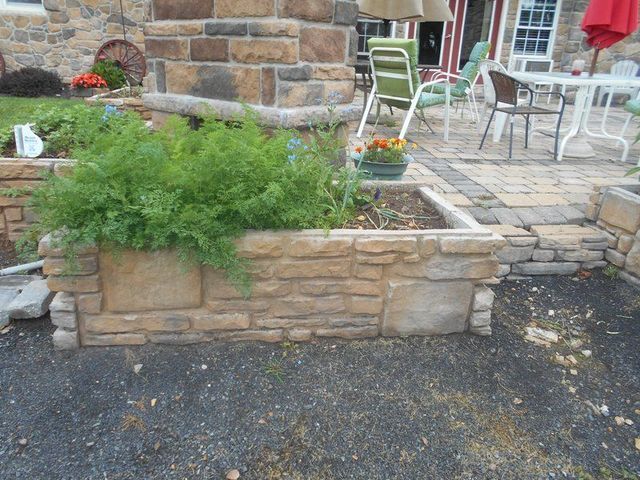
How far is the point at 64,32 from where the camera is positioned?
28.3ft

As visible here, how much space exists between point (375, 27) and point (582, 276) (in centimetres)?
879

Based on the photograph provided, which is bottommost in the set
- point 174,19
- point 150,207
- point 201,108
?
point 150,207

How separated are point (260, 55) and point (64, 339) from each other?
1688mm

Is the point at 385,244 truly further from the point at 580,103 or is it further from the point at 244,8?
the point at 580,103

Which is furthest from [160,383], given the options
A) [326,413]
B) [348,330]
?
[348,330]

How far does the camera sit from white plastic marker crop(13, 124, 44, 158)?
9.39 ft

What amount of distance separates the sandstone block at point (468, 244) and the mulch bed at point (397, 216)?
28cm

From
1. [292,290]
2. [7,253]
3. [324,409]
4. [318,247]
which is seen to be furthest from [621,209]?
[7,253]

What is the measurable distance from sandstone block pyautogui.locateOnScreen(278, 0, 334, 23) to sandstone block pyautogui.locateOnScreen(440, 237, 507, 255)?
1.40 metres

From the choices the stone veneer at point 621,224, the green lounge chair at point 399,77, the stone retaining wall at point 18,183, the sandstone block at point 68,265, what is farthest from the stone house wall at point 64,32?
the stone veneer at point 621,224

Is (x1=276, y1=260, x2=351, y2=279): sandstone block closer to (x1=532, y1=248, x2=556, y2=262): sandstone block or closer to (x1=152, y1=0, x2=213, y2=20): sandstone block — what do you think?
(x1=532, y1=248, x2=556, y2=262): sandstone block

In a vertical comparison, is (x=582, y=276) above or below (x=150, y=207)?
below

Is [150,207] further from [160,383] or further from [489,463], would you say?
[489,463]

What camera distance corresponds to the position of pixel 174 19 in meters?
2.84
